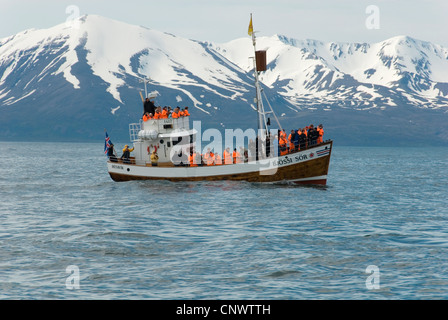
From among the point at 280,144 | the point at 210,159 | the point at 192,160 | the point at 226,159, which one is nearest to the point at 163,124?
the point at 192,160

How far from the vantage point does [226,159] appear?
5228 centimetres

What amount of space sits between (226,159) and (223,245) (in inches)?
920

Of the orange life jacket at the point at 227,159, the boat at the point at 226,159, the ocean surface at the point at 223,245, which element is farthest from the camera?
the orange life jacket at the point at 227,159

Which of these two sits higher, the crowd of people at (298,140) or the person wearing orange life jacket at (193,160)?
the crowd of people at (298,140)

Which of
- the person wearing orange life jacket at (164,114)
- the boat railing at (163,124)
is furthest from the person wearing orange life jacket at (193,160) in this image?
the person wearing orange life jacket at (164,114)

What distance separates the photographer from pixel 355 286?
2258cm

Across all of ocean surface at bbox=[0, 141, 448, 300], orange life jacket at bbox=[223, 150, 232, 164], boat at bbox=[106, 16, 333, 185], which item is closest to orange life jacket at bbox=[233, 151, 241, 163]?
boat at bbox=[106, 16, 333, 185]

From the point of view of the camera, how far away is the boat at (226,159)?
50.5m

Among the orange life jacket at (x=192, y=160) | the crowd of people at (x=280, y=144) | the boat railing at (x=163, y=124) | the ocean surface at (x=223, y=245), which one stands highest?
the boat railing at (x=163, y=124)

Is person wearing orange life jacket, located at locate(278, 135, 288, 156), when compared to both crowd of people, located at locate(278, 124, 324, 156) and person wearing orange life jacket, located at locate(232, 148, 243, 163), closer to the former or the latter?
crowd of people, located at locate(278, 124, 324, 156)

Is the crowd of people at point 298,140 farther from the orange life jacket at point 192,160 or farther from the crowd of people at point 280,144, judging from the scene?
the orange life jacket at point 192,160

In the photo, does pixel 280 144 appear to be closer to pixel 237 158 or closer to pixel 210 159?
pixel 237 158

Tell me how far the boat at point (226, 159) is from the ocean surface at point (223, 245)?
1.88 metres
